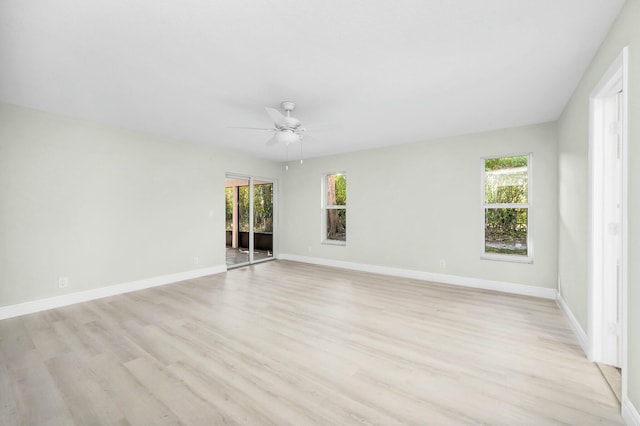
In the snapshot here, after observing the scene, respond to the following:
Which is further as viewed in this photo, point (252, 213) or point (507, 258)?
point (252, 213)

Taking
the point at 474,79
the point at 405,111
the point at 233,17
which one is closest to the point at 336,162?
the point at 405,111

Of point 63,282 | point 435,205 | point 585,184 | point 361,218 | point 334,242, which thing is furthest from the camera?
point 334,242

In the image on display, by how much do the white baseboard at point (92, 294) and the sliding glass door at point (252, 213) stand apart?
1.10 m

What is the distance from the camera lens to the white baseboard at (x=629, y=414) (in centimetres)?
153

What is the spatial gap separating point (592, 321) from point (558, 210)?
6.82ft

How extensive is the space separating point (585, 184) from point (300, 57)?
282 centimetres

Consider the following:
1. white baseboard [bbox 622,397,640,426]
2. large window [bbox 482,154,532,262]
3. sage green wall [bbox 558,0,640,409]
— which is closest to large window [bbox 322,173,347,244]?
large window [bbox 482,154,532,262]

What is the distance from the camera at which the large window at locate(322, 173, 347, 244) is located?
6.28 meters

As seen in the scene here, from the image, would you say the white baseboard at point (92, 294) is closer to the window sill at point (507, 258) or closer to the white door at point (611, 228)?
the window sill at point (507, 258)

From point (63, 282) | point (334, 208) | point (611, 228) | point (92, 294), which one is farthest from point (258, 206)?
point (611, 228)

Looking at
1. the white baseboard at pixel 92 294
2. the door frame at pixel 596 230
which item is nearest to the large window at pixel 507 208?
the door frame at pixel 596 230

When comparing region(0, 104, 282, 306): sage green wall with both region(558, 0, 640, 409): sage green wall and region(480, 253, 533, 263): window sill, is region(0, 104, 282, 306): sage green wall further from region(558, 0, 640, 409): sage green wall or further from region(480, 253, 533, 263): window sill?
region(558, 0, 640, 409): sage green wall

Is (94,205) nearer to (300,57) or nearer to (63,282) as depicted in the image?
(63,282)

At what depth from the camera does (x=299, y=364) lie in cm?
227
